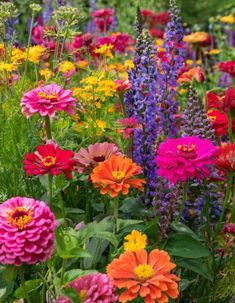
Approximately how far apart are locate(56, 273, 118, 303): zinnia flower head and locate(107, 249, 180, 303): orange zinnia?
19mm

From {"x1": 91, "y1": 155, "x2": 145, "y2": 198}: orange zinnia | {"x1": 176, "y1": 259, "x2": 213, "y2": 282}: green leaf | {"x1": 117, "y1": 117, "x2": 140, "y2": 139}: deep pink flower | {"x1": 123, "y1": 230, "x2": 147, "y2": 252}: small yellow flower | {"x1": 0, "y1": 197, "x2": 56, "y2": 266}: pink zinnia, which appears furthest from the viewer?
{"x1": 117, "y1": 117, "x2": 140, "y2": 139}: deep pink flower

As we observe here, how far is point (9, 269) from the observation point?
121cm

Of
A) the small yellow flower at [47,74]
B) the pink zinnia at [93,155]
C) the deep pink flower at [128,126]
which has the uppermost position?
the small yellow flower at [47,74]

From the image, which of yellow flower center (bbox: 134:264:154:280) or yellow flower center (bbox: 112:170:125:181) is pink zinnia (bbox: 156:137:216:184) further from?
yellow flower center (bbox: 134:264:154:280)

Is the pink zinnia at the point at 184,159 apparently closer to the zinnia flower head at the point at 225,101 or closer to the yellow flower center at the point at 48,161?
the yellow flower center at the point at 48,161

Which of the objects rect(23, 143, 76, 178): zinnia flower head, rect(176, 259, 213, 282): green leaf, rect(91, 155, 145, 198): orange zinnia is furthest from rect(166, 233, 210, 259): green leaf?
rect(23, 143, 76, 178): zinnia flower head

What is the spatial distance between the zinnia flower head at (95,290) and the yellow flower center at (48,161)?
0.27m

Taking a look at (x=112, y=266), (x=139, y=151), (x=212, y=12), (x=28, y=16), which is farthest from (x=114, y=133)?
(x=212, y=12)

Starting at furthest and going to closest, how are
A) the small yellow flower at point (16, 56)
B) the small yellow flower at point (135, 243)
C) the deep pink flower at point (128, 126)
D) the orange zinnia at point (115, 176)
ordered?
the small yellow flower at point (16, 56)
the deep pink flower at point (128, 126)
the orange zinnia at point (115, 176)
the small yellow flower at point (135, 243)

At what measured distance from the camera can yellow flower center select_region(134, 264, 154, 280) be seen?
3.81 ft

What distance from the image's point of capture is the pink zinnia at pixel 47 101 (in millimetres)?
1534

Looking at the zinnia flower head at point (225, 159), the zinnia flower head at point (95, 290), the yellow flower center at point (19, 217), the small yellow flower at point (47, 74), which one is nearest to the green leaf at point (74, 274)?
the zinnia flower head at point (95, 290)

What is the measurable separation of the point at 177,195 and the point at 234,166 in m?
0.15

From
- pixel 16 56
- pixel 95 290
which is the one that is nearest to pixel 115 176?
pixel 95 290
